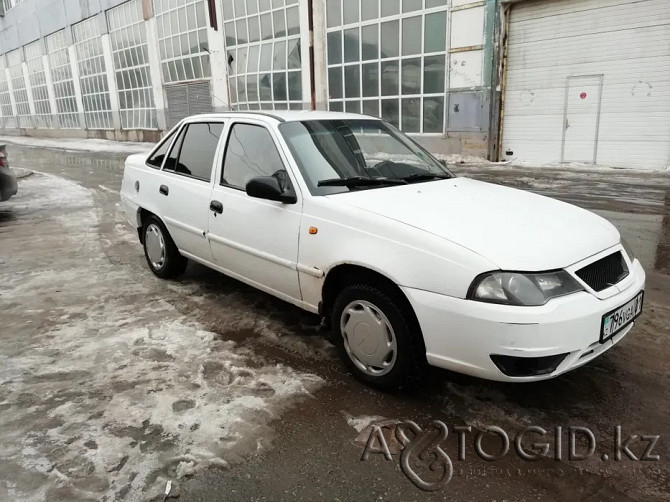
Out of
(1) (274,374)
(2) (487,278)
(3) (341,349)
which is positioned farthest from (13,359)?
(2) (487,278)

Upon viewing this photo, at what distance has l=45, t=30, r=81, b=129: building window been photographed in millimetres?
33594

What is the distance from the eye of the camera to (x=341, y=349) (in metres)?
3.17

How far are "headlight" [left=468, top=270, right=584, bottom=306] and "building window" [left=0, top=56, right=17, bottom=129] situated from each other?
51305 mm

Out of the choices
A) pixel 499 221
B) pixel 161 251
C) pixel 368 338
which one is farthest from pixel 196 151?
pixel 499 221

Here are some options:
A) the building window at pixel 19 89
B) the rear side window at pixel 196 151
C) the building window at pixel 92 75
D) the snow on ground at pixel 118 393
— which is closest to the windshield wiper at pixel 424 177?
the snow on ground at pixel 118 393

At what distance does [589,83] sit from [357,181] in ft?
37.1

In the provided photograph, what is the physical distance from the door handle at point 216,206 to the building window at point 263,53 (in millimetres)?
15114

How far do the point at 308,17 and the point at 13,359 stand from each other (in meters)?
16.4

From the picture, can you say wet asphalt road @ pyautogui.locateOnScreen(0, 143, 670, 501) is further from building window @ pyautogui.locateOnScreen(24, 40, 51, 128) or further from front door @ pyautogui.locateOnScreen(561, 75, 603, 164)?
building window @ pyautogui.locateOnScreen(24, 40, 51, 128)

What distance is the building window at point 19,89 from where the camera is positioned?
40.5m

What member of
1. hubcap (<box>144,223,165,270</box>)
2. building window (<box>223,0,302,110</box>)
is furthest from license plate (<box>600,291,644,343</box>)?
building window (<box>223,0,302,110</box>)

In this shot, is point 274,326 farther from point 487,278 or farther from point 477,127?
point 477,127

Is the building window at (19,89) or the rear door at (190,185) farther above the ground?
the building window at (19,89)

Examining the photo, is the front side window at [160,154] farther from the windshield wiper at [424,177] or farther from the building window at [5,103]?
the building window at [5,103]
